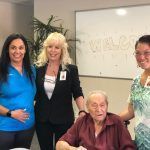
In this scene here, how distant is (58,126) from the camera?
261 cm

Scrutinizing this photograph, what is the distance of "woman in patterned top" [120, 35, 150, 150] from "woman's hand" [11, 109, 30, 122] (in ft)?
2.86

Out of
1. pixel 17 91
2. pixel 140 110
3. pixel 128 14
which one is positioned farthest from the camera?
pixel 128 14

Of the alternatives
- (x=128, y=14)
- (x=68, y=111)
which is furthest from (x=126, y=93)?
(x=68, y=111)

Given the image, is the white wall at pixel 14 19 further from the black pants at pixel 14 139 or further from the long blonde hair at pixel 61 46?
the black pants at pixel 14 139

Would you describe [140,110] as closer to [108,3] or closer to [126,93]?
[126,93]

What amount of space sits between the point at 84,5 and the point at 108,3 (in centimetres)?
46

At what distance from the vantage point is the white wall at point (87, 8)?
4395 mm

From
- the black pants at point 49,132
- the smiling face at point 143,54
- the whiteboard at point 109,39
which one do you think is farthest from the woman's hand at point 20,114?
the whiteboard at point 109,39

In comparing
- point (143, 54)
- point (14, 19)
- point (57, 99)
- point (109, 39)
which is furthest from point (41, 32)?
point (143, 54)

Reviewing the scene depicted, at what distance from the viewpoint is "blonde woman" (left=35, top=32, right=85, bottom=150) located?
2.54 metres

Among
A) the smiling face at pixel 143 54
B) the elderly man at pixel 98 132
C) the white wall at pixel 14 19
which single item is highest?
the white wall at pixel 14 19

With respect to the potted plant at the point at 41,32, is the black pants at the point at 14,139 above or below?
below

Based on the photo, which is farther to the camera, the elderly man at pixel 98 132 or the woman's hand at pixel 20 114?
the woman's hand at pixel 20 114

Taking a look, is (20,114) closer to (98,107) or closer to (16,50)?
(16,50)
